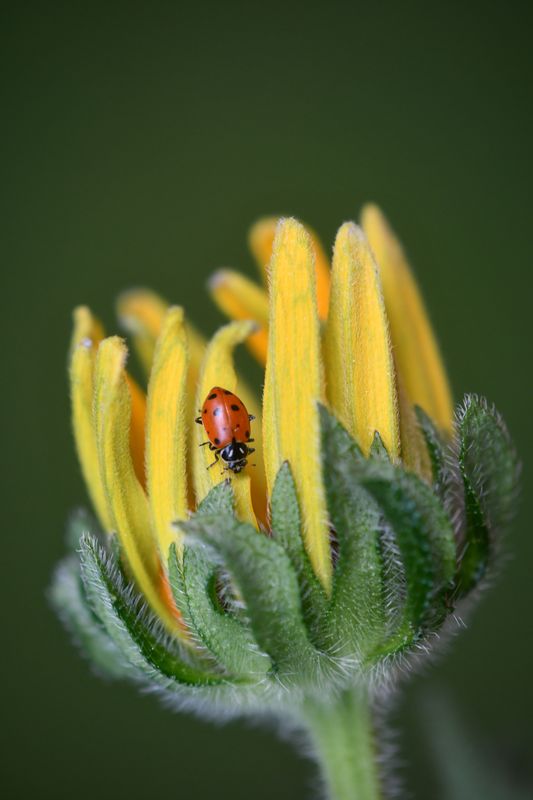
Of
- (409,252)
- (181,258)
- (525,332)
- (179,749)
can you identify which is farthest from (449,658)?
(181,258)

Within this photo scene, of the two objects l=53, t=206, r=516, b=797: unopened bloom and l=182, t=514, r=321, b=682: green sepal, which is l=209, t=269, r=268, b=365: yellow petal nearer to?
l=53, t=206, r=516, b=797: unopened bloom

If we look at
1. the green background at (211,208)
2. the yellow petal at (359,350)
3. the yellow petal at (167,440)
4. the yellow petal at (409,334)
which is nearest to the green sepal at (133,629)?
the yellow petal at (167,440)

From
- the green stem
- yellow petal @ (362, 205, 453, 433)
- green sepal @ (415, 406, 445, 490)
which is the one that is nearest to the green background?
the green stem

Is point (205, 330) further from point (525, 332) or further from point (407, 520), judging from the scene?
point (407, 520)

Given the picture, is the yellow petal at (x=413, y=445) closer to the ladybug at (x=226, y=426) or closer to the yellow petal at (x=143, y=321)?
the ladybug at (x=226, y=426)

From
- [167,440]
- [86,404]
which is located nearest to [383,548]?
[167,440]
